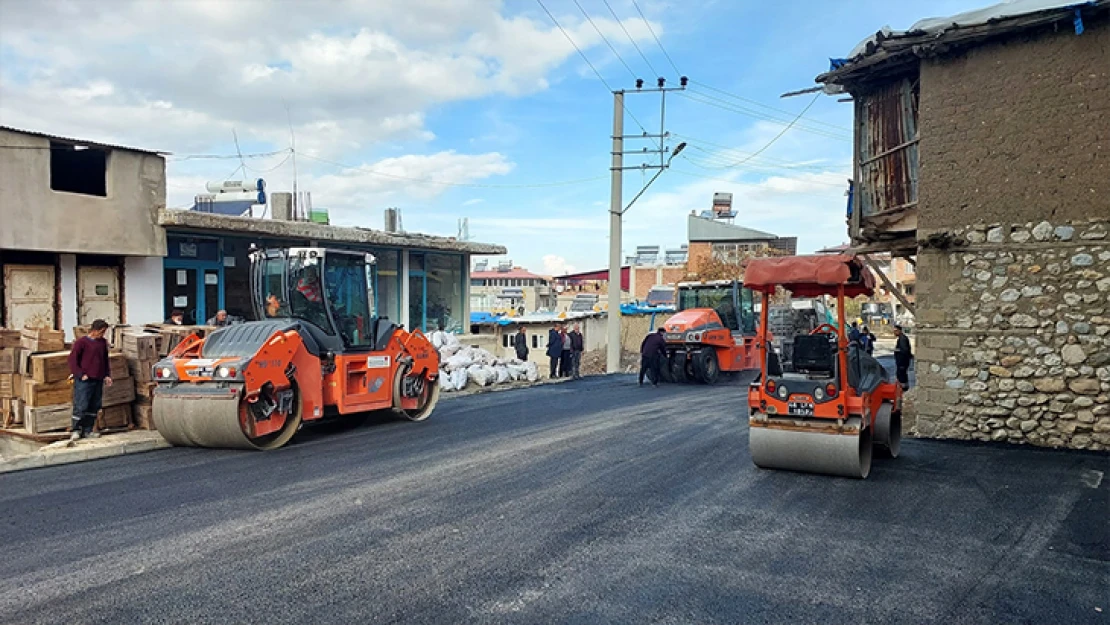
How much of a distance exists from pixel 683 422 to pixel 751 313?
9456mm

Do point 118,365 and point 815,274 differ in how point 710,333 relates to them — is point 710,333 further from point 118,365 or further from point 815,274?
point 118,365

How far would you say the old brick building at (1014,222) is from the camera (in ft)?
29.2

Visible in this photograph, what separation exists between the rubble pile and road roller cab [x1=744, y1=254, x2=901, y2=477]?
385 inches

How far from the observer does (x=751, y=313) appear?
799 inches

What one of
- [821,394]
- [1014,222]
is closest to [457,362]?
[821,394]

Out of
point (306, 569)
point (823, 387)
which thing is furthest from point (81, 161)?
point (823, 387)

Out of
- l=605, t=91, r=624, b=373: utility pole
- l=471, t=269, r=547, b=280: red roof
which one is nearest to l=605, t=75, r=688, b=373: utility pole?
l=605, t=91, r=624, b=373: utility pole

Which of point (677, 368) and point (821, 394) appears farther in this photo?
point (677, 368)

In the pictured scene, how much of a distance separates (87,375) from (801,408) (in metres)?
8.16

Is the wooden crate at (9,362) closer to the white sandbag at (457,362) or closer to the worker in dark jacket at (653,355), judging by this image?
the white sandbag at (457,362)

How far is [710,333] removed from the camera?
18.5 m

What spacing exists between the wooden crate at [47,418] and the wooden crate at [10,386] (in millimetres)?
334

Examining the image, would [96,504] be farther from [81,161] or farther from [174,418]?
[81,161]

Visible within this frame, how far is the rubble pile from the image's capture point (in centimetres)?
1709
